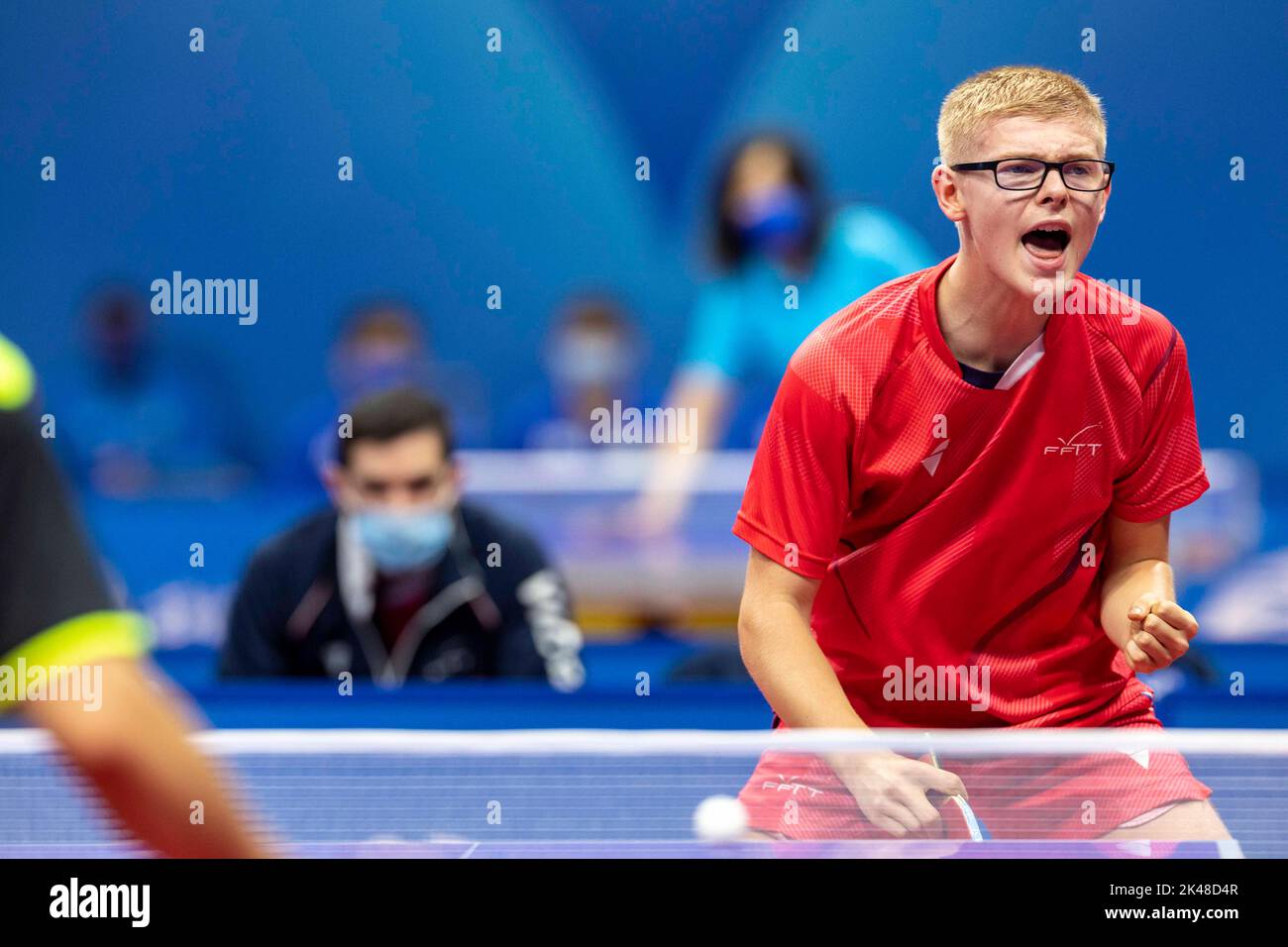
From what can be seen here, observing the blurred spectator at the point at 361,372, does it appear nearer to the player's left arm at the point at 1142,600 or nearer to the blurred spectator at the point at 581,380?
the blurred spectator at the point at 581,380

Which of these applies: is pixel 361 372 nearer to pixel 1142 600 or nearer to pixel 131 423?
pixel 131 423

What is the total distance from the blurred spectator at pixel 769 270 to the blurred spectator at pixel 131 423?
3.45 metres

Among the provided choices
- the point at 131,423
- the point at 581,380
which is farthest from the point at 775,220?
the point at 131,423

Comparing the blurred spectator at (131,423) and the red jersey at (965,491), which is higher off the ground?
the blurred spectator at (131,423)

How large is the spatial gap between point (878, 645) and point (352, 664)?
2.14 m

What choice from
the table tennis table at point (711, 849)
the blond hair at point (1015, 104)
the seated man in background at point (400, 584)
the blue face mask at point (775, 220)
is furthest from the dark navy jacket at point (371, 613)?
the blond hair at point (1015, 104)

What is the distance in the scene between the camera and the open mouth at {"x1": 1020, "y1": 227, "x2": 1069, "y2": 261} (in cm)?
230

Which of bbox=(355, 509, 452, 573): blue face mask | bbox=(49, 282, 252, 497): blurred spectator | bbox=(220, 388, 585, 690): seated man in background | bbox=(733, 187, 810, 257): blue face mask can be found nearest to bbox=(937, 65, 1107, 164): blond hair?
bbox=(220, 388, 585, 690): seated man in background

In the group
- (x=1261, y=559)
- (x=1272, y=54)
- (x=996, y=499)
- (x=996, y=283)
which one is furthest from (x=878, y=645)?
(x=1272, y=54)

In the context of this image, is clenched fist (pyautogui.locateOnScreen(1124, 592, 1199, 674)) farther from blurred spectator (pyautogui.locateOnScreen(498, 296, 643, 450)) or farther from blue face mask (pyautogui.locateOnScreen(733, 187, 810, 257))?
blurred spectator (pyautogui.locateOnScreen(498, 296, 643, 450))

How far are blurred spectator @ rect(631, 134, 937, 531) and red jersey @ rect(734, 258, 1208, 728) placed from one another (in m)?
2.04

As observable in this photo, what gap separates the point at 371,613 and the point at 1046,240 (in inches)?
96.4

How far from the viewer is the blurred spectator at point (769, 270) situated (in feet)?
15.5

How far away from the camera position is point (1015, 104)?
2.32 m
